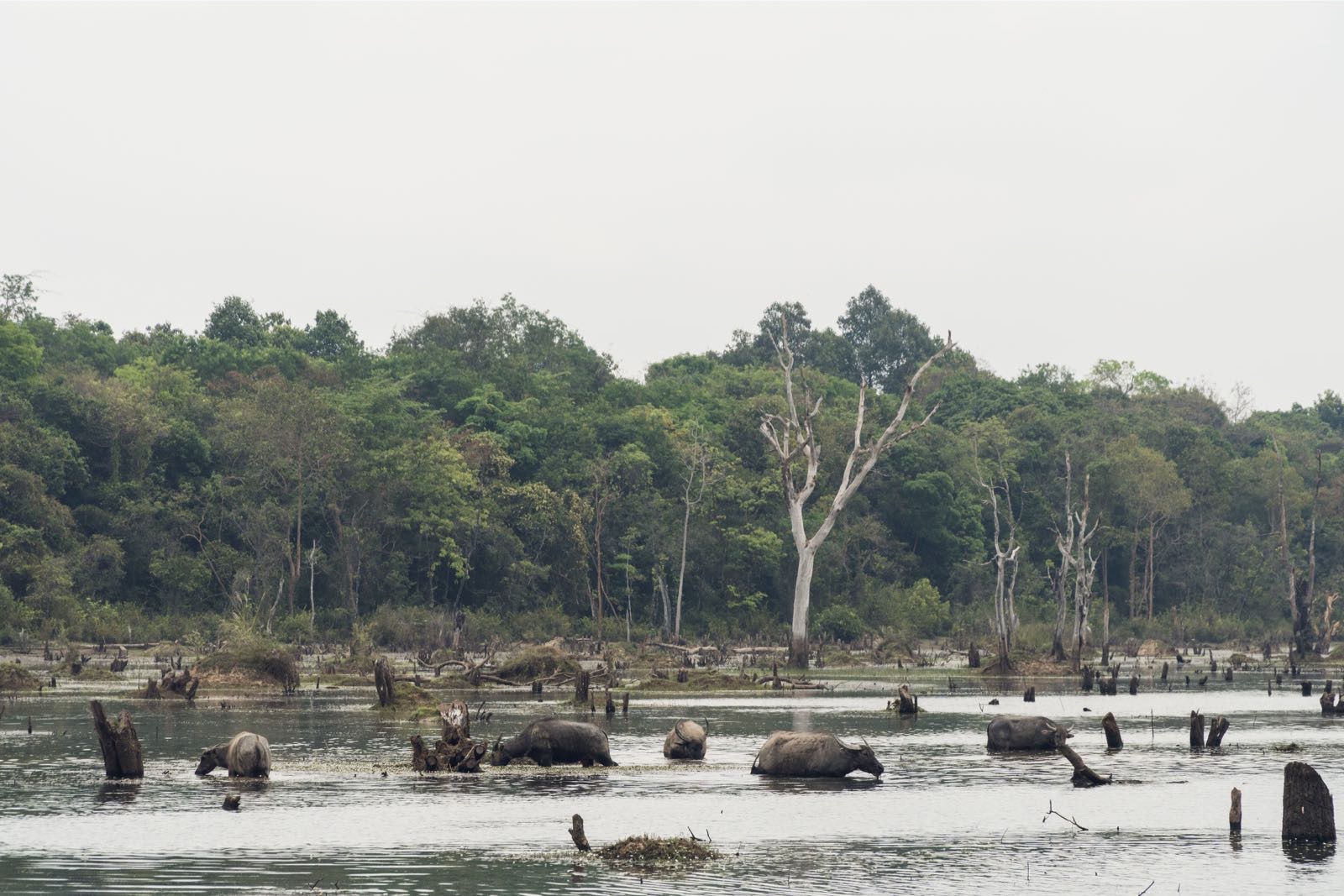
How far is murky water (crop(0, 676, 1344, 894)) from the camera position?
1992 cm

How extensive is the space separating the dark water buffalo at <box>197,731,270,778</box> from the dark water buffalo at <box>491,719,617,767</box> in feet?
15.4

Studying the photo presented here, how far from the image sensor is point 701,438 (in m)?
109

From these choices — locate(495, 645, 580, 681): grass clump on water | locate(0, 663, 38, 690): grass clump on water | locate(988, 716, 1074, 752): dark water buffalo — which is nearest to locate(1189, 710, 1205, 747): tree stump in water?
locate(988, 716, 1074, 752): dark water buffalo

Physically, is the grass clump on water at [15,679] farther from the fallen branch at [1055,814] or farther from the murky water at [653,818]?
the fallen branch at [1055,814]

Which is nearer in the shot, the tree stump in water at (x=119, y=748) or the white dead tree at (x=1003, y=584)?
the tree stump in water at (x=119, y=748)

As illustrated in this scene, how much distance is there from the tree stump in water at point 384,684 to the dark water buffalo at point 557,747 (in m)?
12.9

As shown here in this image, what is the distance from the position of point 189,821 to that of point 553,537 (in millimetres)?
70767

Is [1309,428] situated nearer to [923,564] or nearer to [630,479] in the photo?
[923,564]

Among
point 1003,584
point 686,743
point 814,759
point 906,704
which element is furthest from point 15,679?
point 1003,584

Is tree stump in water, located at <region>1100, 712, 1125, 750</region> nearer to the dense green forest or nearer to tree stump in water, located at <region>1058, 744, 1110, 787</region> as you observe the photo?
tree stump in water, located at <region>1058, 744, 1110, 787</region>

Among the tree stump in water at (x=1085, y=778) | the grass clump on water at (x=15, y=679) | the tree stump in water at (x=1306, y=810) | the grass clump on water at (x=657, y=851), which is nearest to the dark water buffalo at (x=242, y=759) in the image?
the grass clump on water at (x=657, y=851)

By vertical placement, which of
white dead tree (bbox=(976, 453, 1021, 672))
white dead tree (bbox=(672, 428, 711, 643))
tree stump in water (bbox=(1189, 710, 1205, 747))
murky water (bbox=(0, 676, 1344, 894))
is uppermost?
white dead tree (bbox=(672, 428, 711, 643))

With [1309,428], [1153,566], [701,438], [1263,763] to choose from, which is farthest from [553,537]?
[1309,428]

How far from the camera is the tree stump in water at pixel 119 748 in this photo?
28.8 meters
